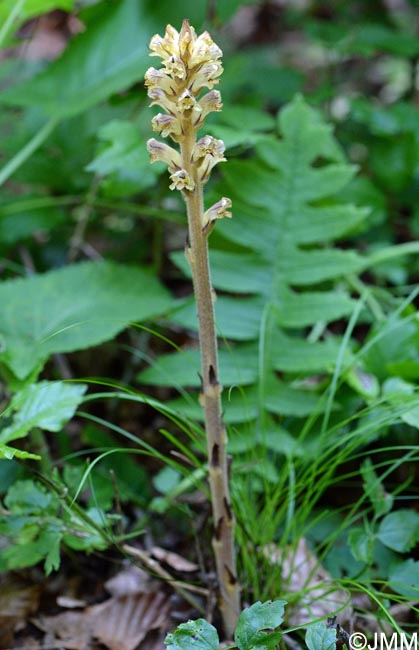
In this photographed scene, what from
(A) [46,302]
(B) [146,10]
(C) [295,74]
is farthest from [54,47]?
(A) [46,302]

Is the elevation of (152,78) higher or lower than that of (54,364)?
higher

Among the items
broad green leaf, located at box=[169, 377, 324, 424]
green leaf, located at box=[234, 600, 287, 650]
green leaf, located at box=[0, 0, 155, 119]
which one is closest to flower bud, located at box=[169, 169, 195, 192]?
green leaf, located at box=[234, 600, 287, 650]

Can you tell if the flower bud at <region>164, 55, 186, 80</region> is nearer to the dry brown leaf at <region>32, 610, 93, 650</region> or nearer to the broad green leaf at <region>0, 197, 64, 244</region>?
the dry brown leaf at <region>32, 610, 93, 650</region>

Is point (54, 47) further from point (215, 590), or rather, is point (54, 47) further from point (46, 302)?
point (215, 590)

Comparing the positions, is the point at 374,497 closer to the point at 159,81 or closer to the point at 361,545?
the point at 361,545

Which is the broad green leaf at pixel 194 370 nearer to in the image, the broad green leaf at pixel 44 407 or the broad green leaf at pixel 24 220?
the broad green leaf at pixel 44 407

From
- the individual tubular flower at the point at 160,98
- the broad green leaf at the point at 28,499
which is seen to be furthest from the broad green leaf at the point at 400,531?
the individual tubular flower at the point at 160,98

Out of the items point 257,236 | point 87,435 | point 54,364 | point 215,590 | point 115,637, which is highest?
point 257,236
